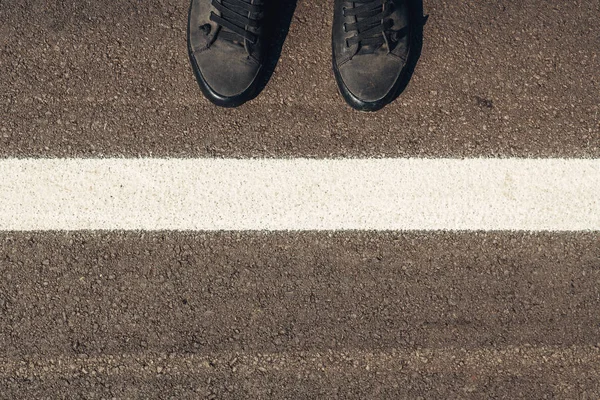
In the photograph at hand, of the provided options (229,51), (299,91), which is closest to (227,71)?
(229,51)

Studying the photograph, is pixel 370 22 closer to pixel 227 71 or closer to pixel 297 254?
pixel 227 71

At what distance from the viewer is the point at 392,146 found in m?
2.57

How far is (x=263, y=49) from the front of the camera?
2.51 metres

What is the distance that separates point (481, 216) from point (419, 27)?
3.34ft

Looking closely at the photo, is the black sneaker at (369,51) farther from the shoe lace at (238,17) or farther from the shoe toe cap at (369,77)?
the shoe lace at (238,17)

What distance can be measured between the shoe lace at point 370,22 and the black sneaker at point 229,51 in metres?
0.43

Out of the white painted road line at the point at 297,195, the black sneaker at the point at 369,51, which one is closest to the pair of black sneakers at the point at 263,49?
the black sneaker at the point at 369,51

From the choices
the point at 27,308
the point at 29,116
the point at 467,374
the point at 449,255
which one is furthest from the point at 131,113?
the point at 467,374

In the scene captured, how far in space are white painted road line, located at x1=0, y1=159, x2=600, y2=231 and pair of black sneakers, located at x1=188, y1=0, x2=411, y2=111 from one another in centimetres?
34

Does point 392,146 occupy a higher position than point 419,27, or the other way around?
point 419,27

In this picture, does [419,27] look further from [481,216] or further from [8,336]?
[8,336]

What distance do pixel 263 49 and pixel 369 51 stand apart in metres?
0.51

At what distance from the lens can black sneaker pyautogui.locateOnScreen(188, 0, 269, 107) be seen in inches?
95.3

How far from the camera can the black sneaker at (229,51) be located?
7.95 feet
